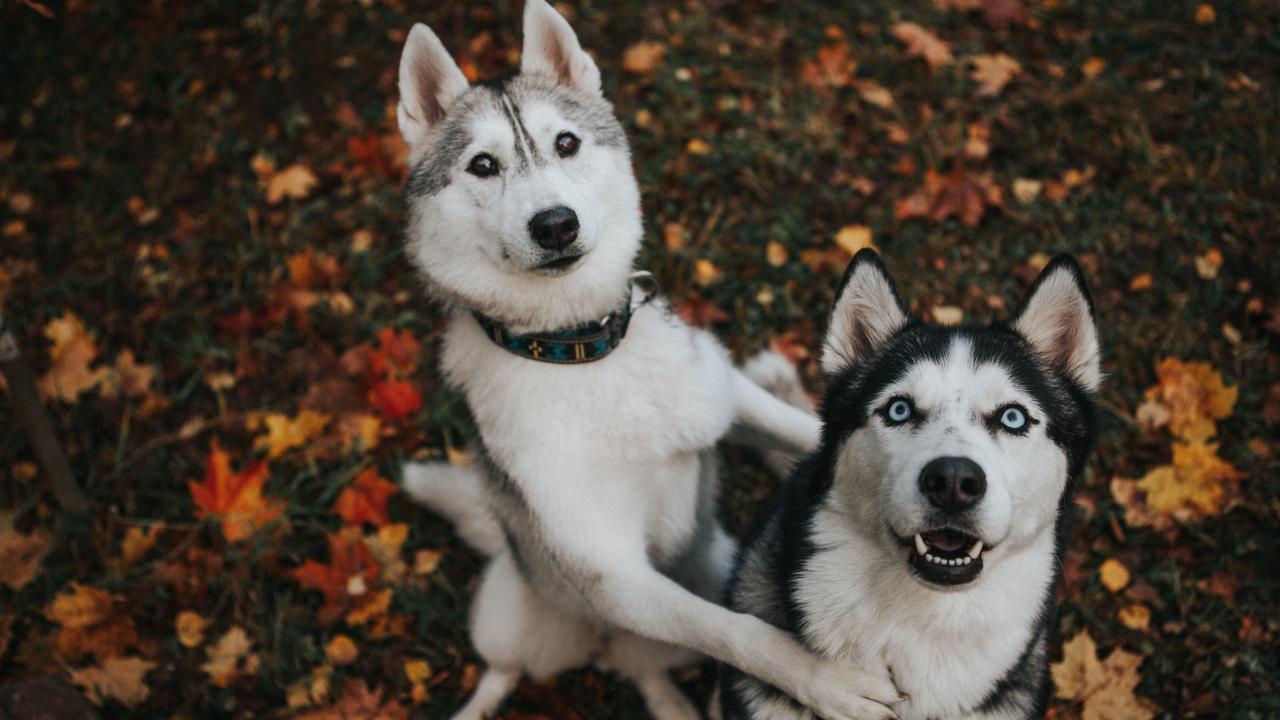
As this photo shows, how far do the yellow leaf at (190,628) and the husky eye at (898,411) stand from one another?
3.18 m

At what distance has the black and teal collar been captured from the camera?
2727mm

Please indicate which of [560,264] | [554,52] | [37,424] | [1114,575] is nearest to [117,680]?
[37,424]

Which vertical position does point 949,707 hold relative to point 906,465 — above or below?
below

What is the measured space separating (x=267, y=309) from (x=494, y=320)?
8.33ft

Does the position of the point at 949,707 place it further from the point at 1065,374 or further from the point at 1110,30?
the point at 1110,30

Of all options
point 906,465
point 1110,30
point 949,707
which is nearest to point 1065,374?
point 906,465

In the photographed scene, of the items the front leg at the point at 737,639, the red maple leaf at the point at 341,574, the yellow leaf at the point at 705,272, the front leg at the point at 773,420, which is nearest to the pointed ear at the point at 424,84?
the front leg at the point at 773,420

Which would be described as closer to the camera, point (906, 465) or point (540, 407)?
point (906, 465)

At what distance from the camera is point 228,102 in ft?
18.5

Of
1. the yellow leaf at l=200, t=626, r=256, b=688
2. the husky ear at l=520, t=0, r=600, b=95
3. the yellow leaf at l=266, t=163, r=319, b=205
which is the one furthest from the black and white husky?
the yellow leaf at l=266, t=163, r=319, b=205

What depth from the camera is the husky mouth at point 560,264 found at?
8.45 ft

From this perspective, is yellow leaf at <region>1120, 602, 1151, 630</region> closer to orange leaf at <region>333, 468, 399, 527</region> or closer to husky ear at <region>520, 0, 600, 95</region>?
husky ear at <region>520, 0, 600, 95</region>

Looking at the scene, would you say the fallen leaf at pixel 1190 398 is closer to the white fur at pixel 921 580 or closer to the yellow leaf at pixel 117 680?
the white fur at pixel 921 580

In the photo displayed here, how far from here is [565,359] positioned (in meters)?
2.73
